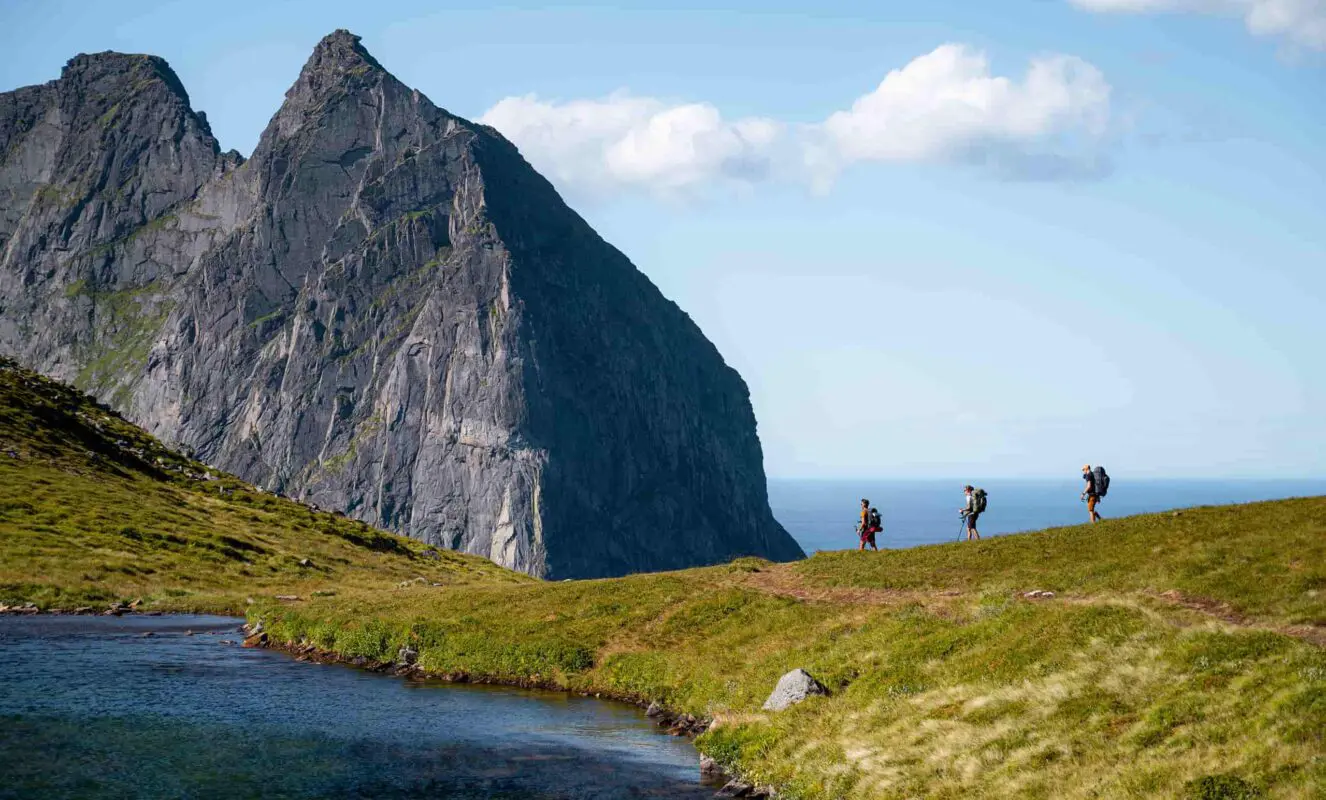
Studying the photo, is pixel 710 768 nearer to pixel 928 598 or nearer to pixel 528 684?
pixel 928 598

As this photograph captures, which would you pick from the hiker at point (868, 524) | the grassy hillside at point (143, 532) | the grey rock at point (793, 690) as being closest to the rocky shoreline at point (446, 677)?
the grassy hillside at point (143, 532)

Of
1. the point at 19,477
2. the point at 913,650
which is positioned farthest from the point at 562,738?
the point at 19,477

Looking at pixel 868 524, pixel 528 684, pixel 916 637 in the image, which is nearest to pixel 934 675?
pixel 916 637

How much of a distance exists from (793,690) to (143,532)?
64680 millimetres

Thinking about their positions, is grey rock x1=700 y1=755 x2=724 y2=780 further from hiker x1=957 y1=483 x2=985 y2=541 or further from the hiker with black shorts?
hiker x1=957 y1=483 x2=985 y2=541

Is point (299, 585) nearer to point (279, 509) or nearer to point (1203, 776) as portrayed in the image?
point (279, 509)

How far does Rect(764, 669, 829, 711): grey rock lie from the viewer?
38.7 meters

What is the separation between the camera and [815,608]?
5103 centimetres

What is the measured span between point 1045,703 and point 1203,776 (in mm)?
7015

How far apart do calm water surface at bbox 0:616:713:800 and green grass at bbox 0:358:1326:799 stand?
3541 mm

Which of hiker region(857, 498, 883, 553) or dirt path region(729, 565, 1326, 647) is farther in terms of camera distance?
hiker region(857, 498, 883, 553)

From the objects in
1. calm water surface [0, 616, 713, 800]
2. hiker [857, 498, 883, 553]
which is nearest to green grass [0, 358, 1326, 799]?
hiker [857, 498, 883, 553]

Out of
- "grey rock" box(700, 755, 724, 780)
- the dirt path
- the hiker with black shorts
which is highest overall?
the hiker with black shorts

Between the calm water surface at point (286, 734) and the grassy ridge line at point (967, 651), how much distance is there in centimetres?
353
